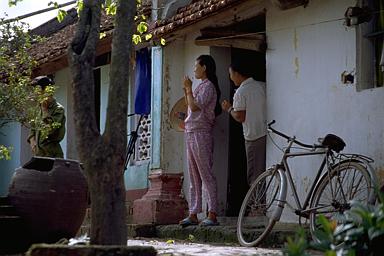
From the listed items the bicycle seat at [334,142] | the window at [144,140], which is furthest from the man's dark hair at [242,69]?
the window at [144,140]

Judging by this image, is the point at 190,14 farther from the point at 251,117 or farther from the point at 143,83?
the point at 143,83

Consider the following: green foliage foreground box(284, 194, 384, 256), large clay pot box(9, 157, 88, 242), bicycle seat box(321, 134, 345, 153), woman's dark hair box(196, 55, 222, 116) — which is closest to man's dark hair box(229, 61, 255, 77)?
woman's dark hair box(196, 55, 222, 116)

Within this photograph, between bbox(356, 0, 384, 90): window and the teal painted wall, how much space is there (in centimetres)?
1018

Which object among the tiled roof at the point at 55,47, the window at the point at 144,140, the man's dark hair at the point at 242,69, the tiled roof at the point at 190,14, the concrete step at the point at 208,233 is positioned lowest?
the concrete step at the point at 208,233

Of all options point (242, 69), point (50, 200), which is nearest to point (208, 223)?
point (242, 69)

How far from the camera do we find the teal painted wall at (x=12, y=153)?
17.3 metres

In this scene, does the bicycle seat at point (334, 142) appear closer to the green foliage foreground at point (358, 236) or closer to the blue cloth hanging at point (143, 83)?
the green foliage foreground at point (358, 236)

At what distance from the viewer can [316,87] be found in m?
9.11

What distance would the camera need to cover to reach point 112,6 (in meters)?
8.07

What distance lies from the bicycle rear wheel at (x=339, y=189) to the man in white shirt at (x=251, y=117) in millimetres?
1618

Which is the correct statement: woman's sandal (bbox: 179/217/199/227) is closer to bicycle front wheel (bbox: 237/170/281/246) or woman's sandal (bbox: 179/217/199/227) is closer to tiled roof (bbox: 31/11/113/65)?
bicycle front wheel (bbox: 237/170/281/246)

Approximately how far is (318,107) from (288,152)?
0.78 metres

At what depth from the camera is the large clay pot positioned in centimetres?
761

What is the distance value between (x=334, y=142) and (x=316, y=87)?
3.87 feet
